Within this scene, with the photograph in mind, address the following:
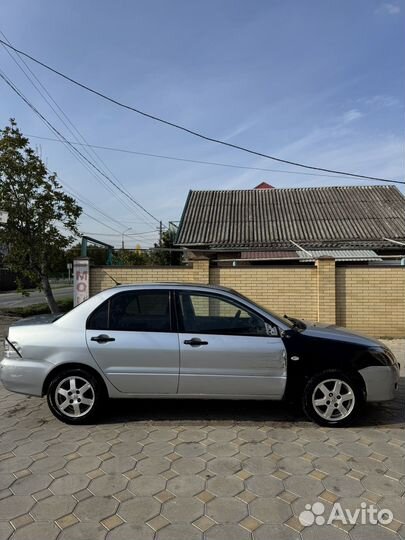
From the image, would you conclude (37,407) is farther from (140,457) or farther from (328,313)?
(328,313)

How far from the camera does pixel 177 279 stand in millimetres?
10125

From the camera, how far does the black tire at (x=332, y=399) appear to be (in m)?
4.35

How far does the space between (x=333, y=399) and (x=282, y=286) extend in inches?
222

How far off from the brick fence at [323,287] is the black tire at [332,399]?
5.43m

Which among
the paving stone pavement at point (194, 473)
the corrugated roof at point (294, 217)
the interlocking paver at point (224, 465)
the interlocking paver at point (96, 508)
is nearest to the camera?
the paving stone pavement at point (194, 473)

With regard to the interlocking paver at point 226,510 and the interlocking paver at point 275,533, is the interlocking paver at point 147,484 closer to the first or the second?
the interlocking paver at point 226,510

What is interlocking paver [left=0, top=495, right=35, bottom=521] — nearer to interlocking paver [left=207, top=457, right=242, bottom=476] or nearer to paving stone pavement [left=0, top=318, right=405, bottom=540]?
paving stone pavement [left=0, top=318, right=405, bottom=540]

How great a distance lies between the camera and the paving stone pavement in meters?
2.71

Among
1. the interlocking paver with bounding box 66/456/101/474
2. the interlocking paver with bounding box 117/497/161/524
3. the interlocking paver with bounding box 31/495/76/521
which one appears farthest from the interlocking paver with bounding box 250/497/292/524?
the interlocking paver with bounding box 66/456/101/474

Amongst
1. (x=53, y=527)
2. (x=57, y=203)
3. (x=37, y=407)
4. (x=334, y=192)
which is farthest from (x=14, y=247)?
(x=334, y=192)

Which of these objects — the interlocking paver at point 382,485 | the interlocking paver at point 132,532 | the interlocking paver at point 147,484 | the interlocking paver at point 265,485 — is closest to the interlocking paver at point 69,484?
the interlocking paver at point 147,484

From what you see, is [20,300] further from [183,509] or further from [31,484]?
[183,509]

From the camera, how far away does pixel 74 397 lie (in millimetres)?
4438

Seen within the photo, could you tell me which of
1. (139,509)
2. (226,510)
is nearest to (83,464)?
(139,509)
